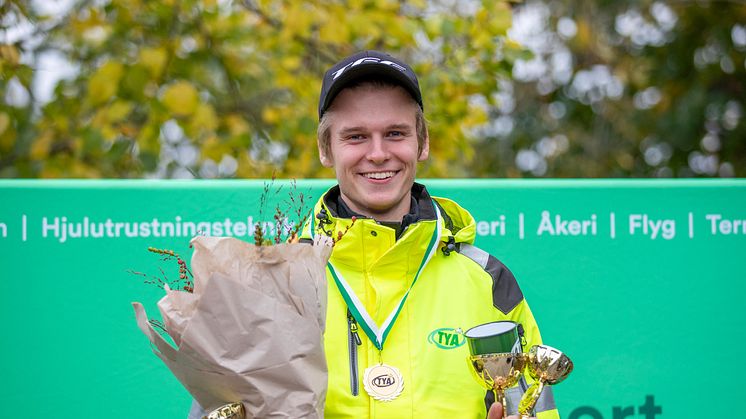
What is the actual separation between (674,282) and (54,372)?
2.69m

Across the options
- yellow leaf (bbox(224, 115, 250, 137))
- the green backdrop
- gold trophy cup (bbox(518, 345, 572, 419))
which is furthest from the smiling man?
yellow leaf (bbox(224, 115, 250, 137))

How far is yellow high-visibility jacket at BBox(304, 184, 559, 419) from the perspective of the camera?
7.62 ft

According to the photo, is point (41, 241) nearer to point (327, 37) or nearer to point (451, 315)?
Answer: point (451, 315)

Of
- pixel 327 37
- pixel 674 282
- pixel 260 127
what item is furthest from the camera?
pixel 260 127

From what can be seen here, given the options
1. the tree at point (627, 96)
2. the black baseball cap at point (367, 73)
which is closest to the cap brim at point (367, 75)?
the black baseball cap at point (367, 73)

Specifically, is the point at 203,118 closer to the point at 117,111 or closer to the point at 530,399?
the point at 117,111

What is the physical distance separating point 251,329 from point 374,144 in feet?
2.48

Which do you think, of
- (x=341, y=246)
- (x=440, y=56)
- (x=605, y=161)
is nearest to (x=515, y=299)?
(x=341, y=246)

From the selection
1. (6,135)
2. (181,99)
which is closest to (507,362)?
(181,99)

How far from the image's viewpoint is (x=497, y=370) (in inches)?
86.2

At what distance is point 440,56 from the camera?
6.07 metres

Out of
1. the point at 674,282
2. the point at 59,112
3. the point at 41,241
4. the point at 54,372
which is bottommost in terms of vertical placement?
the point at 54,372

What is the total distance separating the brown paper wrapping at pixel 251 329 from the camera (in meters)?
1.86

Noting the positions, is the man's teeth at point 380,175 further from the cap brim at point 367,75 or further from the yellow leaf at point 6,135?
the yellow leaf at point 6,135
